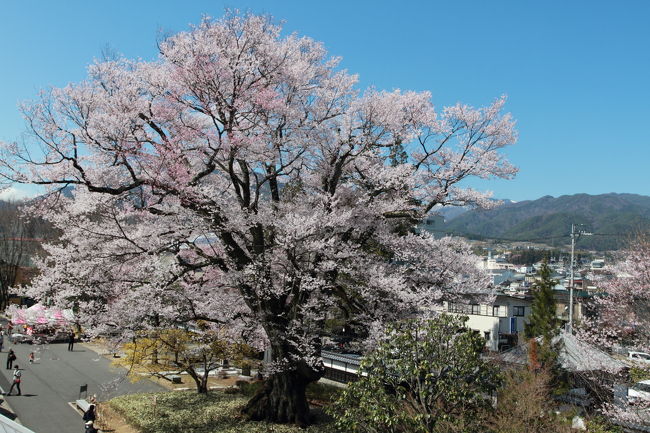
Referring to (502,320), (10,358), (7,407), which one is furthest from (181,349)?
(502,320)

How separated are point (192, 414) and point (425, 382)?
1018cm

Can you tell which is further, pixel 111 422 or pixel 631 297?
pixel 631 297

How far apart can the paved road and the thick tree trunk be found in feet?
14.8

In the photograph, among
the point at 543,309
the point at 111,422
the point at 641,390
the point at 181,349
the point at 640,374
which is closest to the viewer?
the point at 640,374

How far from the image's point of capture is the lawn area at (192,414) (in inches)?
567

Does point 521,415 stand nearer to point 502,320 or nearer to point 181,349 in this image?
point 181,349

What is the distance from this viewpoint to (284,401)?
1484cm

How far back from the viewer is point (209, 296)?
50.3 ft

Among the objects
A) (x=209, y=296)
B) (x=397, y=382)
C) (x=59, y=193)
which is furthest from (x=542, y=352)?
(x=59, y=193)

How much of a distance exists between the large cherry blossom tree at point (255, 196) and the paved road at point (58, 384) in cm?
404

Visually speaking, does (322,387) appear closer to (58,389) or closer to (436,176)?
(436,176)

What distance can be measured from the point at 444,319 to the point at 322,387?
1190 cm

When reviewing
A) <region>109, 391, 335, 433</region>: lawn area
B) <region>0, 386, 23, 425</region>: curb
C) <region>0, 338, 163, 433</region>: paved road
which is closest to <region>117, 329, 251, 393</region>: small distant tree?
<region>109, 391, 335, 433</region>: lawn area

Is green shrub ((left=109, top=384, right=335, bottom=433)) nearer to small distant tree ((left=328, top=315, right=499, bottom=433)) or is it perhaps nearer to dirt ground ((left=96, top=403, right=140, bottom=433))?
dirt ground ((left=96, top=403, right=140, bottom=433))
